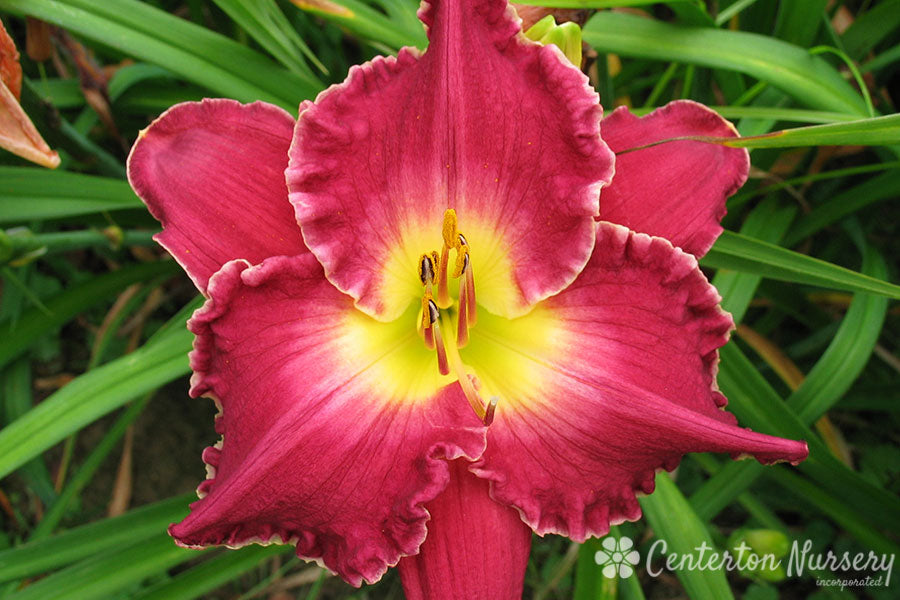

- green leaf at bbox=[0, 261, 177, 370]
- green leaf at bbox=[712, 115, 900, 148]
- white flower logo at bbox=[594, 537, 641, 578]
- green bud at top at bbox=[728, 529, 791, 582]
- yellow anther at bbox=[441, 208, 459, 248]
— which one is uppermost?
green leaf at bbox=[712, 115, 900, 148]

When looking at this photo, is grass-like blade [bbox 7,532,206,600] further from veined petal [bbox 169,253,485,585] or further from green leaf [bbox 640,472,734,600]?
green leaf [bbox 640,472,734,600]

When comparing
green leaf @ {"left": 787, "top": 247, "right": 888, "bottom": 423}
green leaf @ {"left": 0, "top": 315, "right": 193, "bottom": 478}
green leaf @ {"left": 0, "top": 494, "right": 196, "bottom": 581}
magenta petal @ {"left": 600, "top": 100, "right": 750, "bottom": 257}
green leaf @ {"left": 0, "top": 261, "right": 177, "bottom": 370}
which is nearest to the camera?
magenta petal @ {"left": 600, "top": 100, "right": 750, "bottom": 257}

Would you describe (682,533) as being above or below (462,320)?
below

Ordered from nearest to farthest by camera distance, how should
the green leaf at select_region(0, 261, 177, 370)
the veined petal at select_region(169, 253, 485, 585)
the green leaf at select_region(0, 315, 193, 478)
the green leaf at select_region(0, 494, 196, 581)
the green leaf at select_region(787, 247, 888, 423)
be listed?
the veined petal at select_region(169, 253, 485, 585) → the green leaf at select_region(0, 315, 193, 478) → the green leaf at select_region(0, 494, 196, 581) → the green leaf at select_region(787, 247, 888, 423) → the green leaf at select_region(0, 261, 177, 370)

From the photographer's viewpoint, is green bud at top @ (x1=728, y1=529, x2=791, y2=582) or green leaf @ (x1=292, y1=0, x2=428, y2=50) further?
green bud at top @ (x1=728, y1=529, x2=791, y2=582)

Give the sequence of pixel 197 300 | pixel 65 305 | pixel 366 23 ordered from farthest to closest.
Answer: pixel 65 305, pixel 197 300, pixel 366 23

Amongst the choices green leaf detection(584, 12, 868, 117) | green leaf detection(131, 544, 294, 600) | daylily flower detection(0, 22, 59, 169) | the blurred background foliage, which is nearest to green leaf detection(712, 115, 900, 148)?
the blurred background foliage

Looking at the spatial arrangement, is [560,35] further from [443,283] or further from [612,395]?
[612,395]

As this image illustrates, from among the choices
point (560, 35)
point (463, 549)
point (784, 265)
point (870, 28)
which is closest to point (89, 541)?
point (463, 549)

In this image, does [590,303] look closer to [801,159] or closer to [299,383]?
[299,383]
